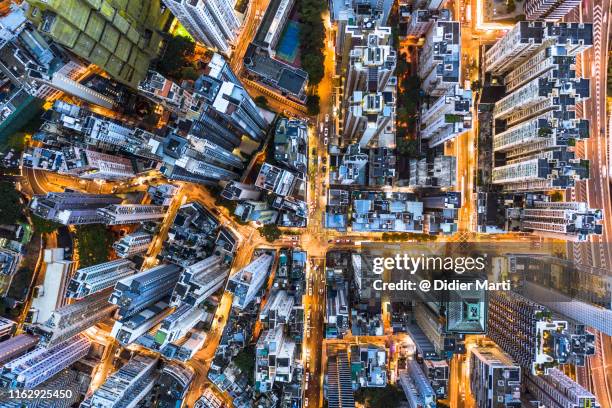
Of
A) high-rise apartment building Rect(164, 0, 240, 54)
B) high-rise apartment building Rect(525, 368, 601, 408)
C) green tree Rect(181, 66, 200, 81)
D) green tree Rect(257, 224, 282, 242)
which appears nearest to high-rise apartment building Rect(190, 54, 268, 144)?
high-rise apartment building Rect(164, 0, 240, 54)

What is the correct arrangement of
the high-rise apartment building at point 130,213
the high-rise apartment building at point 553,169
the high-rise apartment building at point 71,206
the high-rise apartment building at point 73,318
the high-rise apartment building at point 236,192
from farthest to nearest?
the high-rise apartment building at point 236,192
the high-rise apartment building at point 130,213
the high-rise apartment building at point 553,169
the high-rise apartment building at point 73,318
the high-rise apartment building at point 71,206

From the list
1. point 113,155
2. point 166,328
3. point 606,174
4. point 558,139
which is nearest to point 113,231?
point 113,155

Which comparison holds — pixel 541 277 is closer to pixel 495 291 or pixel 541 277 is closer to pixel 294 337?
pixel 495 291

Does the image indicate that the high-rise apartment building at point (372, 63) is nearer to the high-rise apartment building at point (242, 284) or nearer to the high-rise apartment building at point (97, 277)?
the high-rise apartment building at point (242, 284)

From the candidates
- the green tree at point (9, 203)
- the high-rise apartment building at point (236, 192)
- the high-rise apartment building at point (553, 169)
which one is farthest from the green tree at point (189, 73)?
the high-rise apartment building at point (553, 169)

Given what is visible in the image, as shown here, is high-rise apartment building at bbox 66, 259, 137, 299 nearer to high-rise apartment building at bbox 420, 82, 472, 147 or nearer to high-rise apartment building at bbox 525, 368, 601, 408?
high-rise apartment building at bbox 420, 82, 472, 147

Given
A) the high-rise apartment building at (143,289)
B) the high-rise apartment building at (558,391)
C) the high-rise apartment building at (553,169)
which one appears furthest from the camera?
the high-rise apartment building at (553,169)
